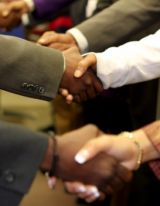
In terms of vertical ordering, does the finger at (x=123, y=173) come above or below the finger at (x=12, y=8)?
above

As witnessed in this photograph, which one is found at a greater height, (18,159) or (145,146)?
(18,159)

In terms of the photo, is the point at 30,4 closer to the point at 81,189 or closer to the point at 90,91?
the point at 90,91

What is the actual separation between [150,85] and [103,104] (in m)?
0.29

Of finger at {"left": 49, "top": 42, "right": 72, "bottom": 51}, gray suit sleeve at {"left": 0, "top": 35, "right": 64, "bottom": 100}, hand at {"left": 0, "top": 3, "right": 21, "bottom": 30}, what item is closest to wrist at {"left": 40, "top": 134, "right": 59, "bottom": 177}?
gray suit sleeve at {"left": 0, "top": 35, "right": 64, "bottom": 100}

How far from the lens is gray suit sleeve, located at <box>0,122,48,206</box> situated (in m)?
0.88

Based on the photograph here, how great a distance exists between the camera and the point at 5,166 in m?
0.89

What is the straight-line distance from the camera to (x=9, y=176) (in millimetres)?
886

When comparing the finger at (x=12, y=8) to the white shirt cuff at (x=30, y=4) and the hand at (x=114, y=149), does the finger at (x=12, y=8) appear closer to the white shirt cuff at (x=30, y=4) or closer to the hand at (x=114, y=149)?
the white shirt cuff at (x=30, y=4)

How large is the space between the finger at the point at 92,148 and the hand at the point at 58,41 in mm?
506

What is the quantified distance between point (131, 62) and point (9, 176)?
485mm

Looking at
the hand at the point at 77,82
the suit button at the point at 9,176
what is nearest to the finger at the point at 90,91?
the hand at the point at 77,82

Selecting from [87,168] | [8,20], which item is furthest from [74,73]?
[8,20]

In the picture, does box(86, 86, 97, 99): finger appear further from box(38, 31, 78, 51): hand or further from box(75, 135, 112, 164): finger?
box(75, 135, 112, 164): finger

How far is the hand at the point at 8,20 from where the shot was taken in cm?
165
